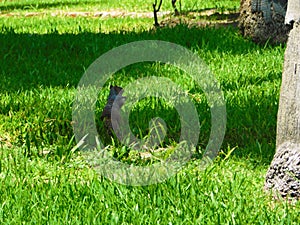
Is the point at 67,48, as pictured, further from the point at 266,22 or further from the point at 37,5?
the point at 37,5

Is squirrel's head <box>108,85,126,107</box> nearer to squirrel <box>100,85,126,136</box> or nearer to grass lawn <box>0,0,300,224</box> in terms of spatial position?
squirrel <box>100,85,126,136</box>

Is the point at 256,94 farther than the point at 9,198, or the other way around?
the point at 256,94

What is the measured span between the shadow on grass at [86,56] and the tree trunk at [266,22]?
166mm

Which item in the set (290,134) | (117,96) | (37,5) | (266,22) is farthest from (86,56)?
(37,5)

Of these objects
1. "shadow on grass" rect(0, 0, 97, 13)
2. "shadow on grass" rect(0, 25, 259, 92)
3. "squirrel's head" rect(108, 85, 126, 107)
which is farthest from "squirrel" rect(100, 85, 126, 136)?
"shadow on grass" rect(0, 0, 97, 13)

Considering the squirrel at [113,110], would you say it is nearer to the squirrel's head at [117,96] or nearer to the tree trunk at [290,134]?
the squirrel's head at [117,96]

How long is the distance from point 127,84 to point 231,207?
2.67m

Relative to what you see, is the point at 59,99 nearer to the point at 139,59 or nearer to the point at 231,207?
the point at 139,59

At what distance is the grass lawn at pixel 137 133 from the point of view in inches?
121

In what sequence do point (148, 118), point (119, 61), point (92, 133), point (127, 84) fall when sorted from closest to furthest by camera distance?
1. point (92, 133)
2. point (148, 118)
3. point (127, 84)
4. point (119, 61)

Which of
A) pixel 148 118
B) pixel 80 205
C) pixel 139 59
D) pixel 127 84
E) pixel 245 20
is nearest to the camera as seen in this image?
pixel 80 205

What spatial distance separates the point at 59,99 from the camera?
5043 mm

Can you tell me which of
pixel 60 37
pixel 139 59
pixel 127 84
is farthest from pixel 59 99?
pixel 60 37

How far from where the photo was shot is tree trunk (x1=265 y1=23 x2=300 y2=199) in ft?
10.6
